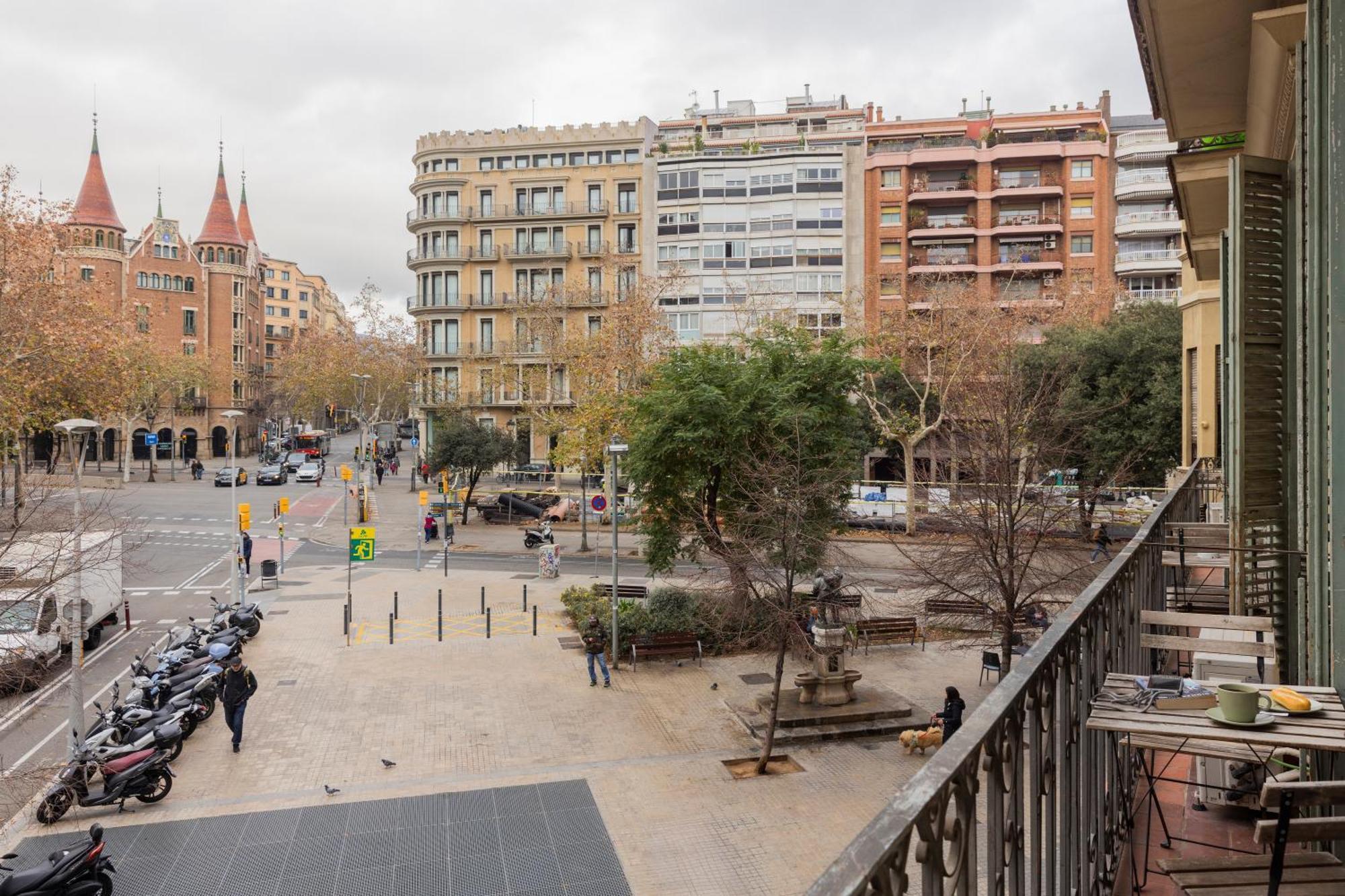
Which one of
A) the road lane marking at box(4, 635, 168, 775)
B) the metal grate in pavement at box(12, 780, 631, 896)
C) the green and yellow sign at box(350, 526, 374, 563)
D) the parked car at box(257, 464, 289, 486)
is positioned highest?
the parked car at box(257, 464, 289, 486)

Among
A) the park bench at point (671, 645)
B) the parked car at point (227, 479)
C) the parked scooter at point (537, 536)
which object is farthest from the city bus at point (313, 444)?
the park bench at point (671, 645)

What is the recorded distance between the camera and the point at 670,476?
22469 millimetres

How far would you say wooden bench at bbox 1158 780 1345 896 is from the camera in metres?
2.77

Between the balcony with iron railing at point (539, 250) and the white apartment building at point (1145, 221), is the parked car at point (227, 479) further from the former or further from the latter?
Answer: the white apartment building at point (1145, 221)

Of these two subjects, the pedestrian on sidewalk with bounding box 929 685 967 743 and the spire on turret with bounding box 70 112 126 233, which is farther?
the spire on turret with bounding box 70 112 126 233

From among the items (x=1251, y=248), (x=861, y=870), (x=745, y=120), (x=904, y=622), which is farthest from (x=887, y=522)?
(x=745, y=120)

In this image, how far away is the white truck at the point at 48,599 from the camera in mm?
14367

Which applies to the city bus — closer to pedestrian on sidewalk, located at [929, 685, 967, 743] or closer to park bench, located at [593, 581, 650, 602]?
park bench, located at [593, 581, 650, 602]

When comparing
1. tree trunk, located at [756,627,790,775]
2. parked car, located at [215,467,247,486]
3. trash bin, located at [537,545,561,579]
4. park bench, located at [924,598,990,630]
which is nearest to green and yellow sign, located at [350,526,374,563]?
trash bin, located at [537,545,561,579]

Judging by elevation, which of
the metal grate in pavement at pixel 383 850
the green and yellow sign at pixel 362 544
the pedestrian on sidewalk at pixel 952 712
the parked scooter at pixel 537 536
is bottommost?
the metal grate in pavement at pixel 383 850

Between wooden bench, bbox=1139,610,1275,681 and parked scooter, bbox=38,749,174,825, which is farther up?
wooden bench, bbox=1139,610,1275,681

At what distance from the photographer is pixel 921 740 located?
14867 mm

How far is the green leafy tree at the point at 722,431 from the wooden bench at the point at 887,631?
293 centimetres

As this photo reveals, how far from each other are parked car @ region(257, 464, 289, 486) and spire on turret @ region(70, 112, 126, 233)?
95.4 feet
